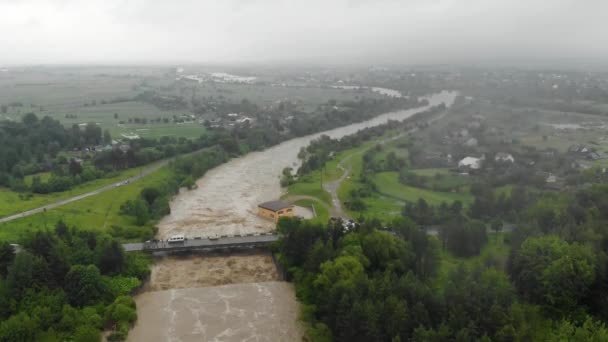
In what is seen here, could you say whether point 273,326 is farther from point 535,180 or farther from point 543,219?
point 535,180

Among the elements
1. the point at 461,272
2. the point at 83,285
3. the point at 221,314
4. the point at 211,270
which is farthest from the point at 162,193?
the point at 461,272

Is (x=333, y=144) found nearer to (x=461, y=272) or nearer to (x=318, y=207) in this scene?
(x=318, y=207)

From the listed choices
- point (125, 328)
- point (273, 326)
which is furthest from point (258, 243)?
point (125, 328)

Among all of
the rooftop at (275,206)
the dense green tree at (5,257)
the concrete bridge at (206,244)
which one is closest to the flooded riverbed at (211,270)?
the concrete bridge at (206,244)

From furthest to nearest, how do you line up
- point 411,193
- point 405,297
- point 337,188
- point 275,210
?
point 337,188 → point 411,193 → point 275,210 → point 405,297

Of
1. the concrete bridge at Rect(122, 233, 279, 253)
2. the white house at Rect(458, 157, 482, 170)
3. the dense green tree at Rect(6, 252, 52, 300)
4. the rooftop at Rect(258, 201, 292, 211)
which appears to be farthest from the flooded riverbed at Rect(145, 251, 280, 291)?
the white house at Rect(458, 157, 482, 170)

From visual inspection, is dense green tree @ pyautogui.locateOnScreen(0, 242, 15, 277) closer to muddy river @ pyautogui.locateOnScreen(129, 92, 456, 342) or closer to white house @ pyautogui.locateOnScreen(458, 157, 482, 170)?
muddy river @ pyautogui.locateOnScreen(129, 92, 456, 342)
